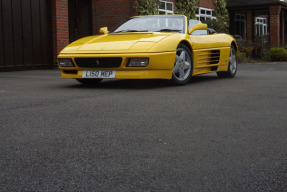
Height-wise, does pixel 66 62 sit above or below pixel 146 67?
above

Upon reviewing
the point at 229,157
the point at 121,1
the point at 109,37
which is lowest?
the point at 229,157

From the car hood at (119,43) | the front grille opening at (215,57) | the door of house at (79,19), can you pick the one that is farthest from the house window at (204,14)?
the car hood at (119,43)

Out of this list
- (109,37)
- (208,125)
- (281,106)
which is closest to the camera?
(208,125)

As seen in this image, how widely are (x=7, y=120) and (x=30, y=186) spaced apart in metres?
2.08

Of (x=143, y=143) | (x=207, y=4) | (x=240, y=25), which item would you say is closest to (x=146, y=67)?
(x=143, y=143)

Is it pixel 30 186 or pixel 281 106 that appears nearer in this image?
pixel 30 186

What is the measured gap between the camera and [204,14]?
23766 mm

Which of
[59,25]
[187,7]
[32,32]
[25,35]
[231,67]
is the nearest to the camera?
[231,67]

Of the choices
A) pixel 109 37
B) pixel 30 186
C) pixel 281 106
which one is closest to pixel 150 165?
pixel 30 186

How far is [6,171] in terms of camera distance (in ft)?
9.41

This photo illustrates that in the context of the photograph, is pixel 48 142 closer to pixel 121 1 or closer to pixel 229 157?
pixel 229 157

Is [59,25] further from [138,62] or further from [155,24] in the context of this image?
[138,62]

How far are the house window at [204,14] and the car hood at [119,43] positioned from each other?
1510 centimetres

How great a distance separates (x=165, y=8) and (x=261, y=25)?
15.8m
